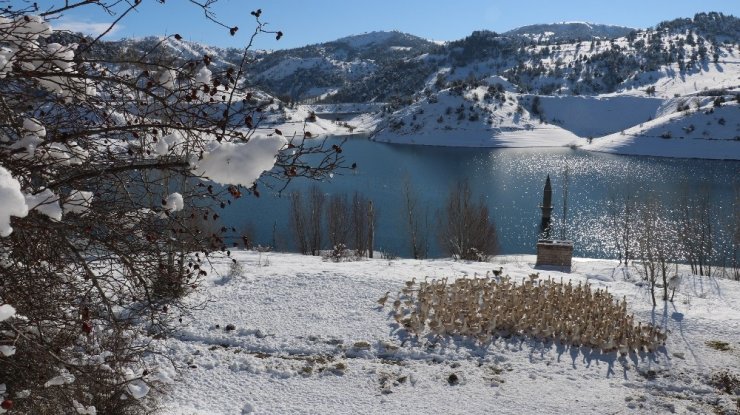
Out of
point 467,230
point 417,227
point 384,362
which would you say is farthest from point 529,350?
point 417,227

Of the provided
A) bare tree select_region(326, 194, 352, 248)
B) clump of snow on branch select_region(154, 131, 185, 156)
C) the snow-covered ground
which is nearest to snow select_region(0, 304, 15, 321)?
clump of snow on branch select_region(154, 131, 185, 156)

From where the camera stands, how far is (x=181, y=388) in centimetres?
961

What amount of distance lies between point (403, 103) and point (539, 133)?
50.8 meters

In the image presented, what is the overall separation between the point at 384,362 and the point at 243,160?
858 centimetres

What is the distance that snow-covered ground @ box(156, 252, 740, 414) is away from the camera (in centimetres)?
939

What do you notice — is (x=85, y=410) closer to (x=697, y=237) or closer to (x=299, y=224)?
(x=299, y=224)

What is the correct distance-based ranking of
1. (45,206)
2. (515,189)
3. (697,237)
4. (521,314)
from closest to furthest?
1. (45,206)
2. (521,314)
3. (697,237)
4. (515,189)

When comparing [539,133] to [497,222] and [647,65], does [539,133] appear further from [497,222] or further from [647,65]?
[647,65]

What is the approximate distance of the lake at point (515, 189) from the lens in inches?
1560

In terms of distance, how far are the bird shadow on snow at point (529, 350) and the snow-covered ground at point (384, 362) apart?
3 cm

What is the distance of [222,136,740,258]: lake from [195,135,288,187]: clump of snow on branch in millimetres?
28772

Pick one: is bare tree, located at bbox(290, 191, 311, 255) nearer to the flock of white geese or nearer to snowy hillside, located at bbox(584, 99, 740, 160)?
the flock of white geese

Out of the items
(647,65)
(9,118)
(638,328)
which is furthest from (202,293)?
(647,65)

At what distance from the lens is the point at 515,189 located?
54562 millimetres
